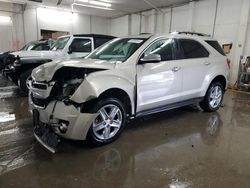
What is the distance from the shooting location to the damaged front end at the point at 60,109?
2548 mm

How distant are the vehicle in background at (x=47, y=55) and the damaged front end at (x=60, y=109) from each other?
2.24 m

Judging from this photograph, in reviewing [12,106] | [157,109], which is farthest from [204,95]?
[12,106]

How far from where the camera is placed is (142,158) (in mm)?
2604

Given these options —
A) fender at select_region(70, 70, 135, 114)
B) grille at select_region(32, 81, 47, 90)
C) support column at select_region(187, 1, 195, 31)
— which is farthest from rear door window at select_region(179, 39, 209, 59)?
support column at select_region(187, 1, 195, 31)

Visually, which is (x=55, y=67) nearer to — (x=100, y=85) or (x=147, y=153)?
(x=100, y=85)

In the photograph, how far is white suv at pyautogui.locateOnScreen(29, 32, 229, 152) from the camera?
8.50 feet

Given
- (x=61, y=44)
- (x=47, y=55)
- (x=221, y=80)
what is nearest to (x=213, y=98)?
(x=221, y=80)

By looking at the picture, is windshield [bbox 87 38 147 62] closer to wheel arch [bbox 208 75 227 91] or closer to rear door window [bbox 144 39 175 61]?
rear door window [bbox 144 39 175 61]

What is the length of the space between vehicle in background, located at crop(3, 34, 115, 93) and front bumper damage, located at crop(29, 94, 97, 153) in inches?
98.3

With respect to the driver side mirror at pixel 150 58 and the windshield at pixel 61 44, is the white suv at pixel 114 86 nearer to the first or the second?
the driver side mirror at pixel 150 58

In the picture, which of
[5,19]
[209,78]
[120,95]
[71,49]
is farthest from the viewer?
[5,19]

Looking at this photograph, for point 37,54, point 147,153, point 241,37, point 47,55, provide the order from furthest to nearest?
point 241,37, point 47,55, point 37,54, point 147,153

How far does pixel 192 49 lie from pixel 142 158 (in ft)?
7.93

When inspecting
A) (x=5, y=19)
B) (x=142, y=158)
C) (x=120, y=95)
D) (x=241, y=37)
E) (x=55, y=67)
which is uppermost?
(x=5, y=19)
